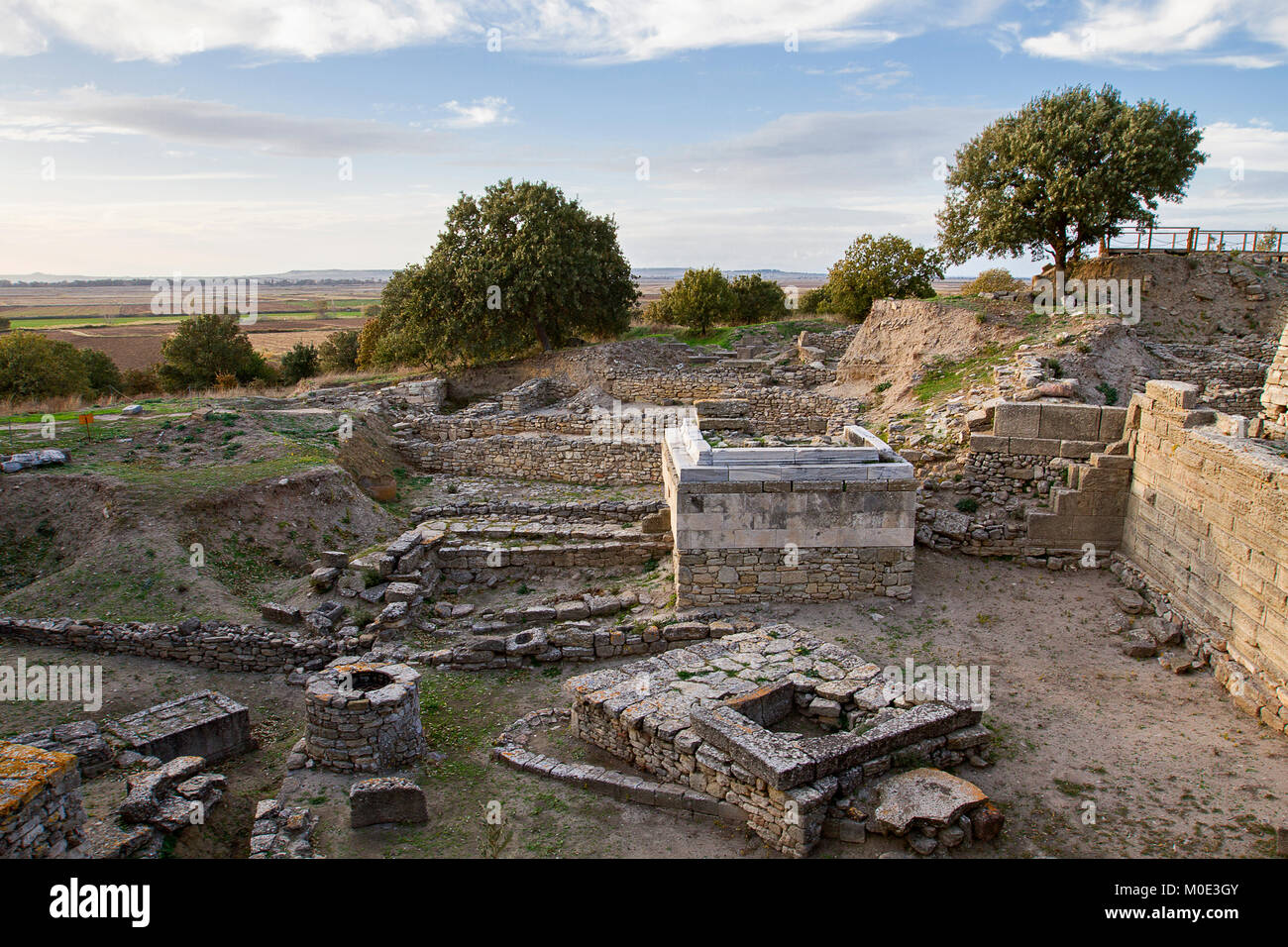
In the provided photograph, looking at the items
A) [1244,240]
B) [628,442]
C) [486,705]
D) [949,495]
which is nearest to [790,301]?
[1244,240]

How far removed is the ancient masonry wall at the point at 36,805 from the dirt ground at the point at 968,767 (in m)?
1.28

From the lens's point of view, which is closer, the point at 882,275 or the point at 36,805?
the point at 36,805

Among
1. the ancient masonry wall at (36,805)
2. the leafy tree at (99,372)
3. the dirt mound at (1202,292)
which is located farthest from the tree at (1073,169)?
the leafy tree at (99,372)

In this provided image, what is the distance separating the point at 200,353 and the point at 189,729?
88.4 feet

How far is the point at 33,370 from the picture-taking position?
80.5 ft

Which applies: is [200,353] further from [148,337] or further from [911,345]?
[148,337]

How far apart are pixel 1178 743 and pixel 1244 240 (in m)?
20.7

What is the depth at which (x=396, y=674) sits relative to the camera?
27.1ft

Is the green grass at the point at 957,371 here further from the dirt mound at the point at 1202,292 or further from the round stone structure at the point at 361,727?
the round stone structure at the point at 361,727

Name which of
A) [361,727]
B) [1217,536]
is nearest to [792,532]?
[1217,536]

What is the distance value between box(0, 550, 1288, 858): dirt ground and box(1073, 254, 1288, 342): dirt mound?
41.6 ft

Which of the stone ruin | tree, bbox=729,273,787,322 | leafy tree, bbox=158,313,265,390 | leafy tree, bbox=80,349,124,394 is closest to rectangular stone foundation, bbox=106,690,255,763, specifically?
the stone ruin

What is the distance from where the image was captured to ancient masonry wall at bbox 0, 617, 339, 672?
10.3 meters

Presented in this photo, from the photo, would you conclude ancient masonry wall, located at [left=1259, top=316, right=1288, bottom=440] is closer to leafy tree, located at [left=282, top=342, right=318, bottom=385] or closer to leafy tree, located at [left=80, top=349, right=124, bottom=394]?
leafy tree, located at [left=80, top=349, right=124, bottom=394]
